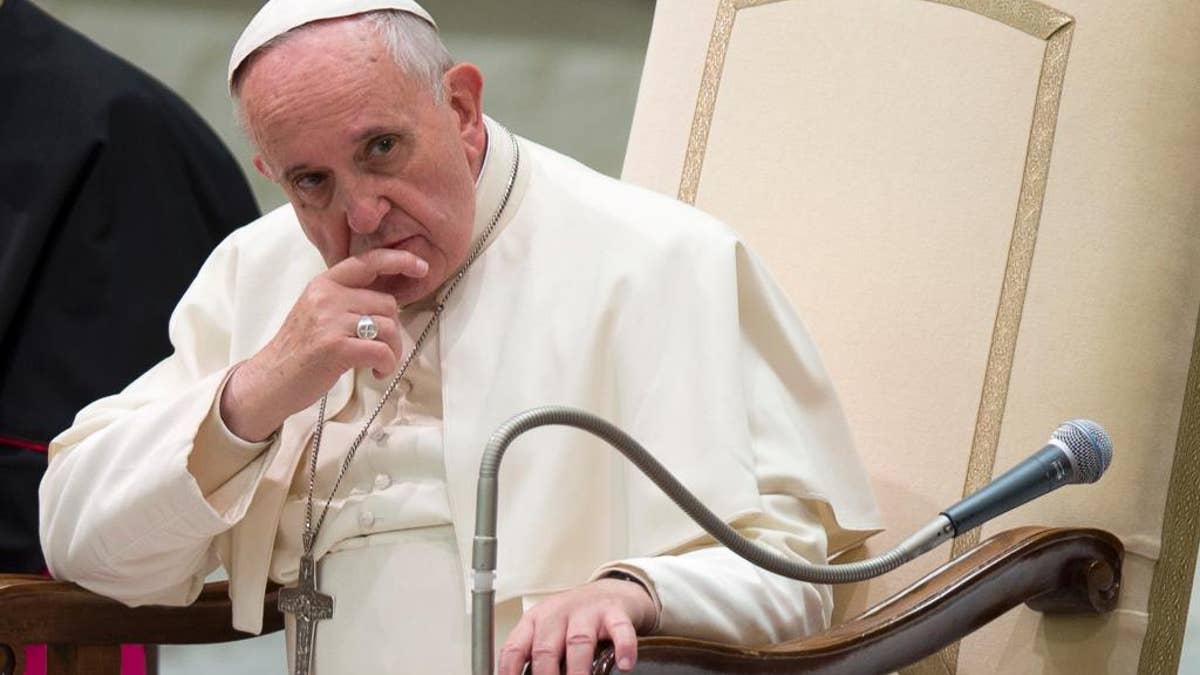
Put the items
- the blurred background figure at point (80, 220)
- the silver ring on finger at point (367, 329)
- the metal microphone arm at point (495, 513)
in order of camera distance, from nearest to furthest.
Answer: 1. the metal microphone arm at point (495, 513)
2. the silver ring on finger at point (367, 329)
3. the blurred background figure at point (80, 220)

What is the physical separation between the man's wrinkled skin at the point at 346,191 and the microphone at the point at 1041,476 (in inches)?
32.1

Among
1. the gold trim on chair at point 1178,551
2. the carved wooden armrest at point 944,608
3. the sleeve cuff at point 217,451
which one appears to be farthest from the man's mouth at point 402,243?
the gold trim on chair at point 1178,551

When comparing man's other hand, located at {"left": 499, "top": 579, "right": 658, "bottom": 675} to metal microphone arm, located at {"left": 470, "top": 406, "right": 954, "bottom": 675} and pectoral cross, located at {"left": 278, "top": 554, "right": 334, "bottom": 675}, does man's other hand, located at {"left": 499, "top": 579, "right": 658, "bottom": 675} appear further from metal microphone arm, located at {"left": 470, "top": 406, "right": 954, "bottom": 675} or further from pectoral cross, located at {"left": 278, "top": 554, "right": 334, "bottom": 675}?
pectoral cross, located at {"left": 278, "top": 554, "right": 334, "bottom": 675}

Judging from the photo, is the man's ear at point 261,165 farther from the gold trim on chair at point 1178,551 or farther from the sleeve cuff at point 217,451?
the gold trim on chair at point 1178,551

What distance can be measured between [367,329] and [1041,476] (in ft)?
2.97

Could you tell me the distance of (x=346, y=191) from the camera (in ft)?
8.66

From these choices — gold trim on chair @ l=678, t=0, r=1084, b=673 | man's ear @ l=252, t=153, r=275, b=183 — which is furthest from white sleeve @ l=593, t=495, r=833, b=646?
man's ear @ l=252, t=153, r=275, b=183

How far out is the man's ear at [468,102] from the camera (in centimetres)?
275

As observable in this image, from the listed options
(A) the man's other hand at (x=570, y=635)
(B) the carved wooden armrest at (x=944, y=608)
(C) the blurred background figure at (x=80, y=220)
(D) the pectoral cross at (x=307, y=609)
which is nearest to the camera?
(A) the man's other hand at (x=570, y=635)

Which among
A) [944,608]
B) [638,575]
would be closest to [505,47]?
[944,608]

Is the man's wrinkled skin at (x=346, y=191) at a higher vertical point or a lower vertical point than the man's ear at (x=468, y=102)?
lower

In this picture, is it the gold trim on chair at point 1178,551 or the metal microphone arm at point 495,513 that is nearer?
the metal microphone arm at point 495,513

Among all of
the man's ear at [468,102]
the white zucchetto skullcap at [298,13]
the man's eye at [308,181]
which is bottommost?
the man's eye at [308,181]

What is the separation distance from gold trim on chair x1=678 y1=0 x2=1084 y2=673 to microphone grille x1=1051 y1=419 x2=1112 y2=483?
0.76m
